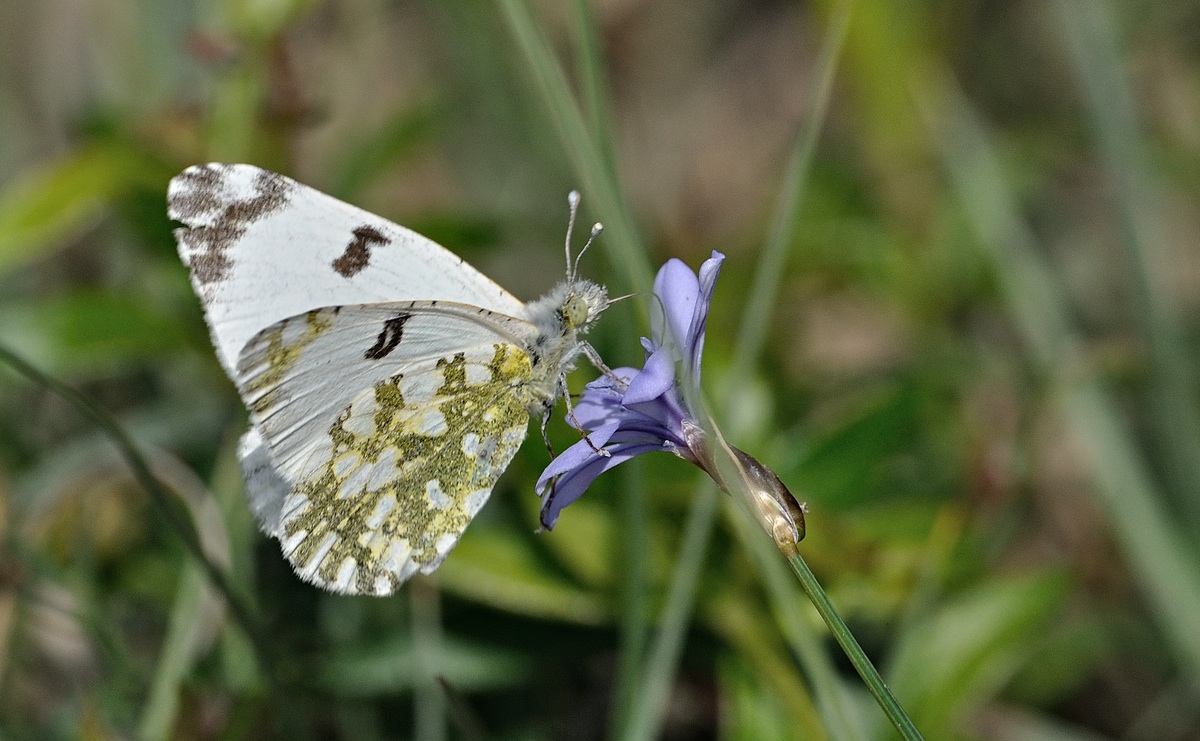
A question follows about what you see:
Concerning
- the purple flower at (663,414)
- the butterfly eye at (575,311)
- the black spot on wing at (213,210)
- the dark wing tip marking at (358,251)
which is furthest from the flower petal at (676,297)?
the black spot on wing at (213,210)

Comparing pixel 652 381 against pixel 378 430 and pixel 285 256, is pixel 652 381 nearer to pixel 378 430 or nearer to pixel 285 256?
pixel 378 430

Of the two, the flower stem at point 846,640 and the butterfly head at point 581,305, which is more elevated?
the butterfly head at point 581,305

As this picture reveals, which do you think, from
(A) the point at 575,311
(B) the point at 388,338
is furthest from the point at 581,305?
(B) the point at 388,338

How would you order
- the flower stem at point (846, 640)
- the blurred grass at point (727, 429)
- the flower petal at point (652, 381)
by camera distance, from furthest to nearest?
the blurred grass at point (727, 429)
the flower petal at point (652, 381)
the flower stem at point (846, 640)

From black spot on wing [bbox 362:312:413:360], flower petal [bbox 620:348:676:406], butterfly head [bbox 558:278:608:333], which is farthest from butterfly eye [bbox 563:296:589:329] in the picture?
flower petal [bbox 620:348:676:406]

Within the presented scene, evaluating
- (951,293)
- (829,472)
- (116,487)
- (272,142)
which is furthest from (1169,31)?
(116,487)

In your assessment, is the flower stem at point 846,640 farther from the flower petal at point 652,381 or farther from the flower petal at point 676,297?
the flower petal at point 676,297

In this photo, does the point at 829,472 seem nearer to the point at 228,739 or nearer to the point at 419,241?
the point at 419,241
